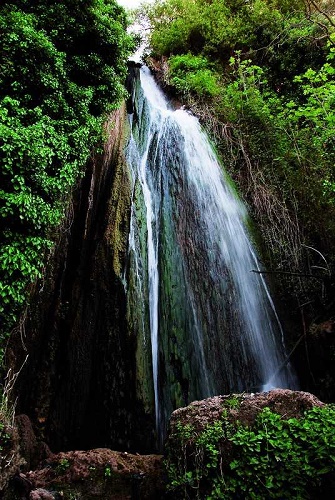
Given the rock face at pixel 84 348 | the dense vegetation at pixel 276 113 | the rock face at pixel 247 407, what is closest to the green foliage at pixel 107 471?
the rock face at pixel 247 407

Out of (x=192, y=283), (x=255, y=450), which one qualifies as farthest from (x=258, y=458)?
(x=192, y=283)

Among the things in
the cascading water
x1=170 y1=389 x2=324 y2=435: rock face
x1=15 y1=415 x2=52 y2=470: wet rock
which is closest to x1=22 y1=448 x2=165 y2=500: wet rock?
x1=15 y1=415 x2=52 y2=470: wet rock

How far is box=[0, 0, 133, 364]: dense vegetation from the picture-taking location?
4008 millimetres

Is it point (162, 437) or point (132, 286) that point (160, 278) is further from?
point (162, 437)

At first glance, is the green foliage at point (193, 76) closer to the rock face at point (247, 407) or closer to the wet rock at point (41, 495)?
the rock face at point (247, 407)

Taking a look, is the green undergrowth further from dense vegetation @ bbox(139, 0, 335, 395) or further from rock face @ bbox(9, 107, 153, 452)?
rock face @ bbox(9, 107, 153, 452)

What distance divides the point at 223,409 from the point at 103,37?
6705mm

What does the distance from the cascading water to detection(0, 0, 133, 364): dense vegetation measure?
1554 millimetres

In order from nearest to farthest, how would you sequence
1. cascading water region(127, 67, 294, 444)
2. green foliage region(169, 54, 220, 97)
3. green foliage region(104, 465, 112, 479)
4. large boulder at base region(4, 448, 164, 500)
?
large boulder at base region(4, 448, 164, 500), green foliage region(104, 465, 112, 479), cascading water region(127, 67, 294, 444), green foliage region(169, 54, 220, 97)

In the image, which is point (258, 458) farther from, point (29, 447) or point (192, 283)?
point (192, 283)

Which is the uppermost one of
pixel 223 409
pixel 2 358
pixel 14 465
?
pixel 2 358

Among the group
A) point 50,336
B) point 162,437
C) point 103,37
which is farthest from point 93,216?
point 162,437

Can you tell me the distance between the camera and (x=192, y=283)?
6.44 metres

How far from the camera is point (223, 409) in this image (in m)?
3.48
